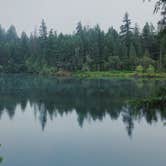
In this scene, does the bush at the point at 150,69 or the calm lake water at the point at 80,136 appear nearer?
the calm lake water at the point at 80,136

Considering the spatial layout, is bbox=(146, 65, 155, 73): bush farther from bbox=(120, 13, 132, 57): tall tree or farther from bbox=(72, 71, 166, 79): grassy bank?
bbox=(120, 13, 132, 57): tall tree

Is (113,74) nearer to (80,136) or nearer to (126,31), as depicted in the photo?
(126,31)

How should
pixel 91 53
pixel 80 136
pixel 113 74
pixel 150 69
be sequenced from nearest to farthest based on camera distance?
pixel 80 136 → pixel 150 69 → pixel 113 74 → pixel 91 53

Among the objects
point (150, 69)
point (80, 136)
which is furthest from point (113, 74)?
point (80, 136)

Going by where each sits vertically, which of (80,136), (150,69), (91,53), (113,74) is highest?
(91,53)

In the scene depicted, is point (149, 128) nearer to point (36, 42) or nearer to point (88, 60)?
point (88, 60)

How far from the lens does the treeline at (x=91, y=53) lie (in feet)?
236

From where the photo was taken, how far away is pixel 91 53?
7738 cm

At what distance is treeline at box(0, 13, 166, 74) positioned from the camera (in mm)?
72000

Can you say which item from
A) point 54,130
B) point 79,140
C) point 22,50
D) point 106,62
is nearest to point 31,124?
point 54,130

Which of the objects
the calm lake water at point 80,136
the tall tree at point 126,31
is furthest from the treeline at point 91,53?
the calm lake water at point 80,136

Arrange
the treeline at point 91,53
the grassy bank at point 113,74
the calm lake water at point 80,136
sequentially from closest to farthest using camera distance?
the calm lake water at point 80,136 < the grassy bank at point 113,74 < the treeline at point 91,53

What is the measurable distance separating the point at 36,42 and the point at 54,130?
72995 millimetres

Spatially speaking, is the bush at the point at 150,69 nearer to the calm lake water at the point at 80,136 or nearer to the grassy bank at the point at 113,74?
the grassy bank at the point at 113,74
